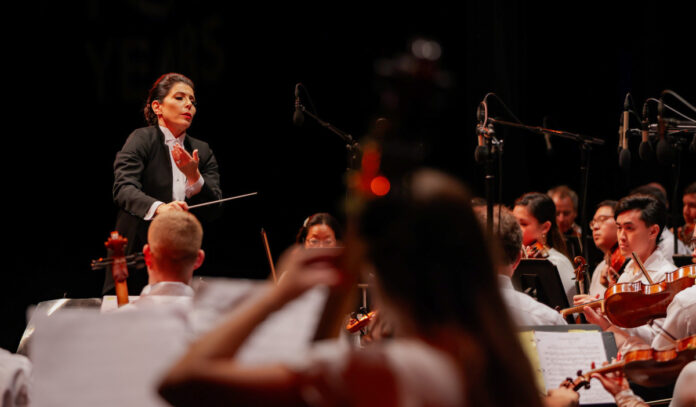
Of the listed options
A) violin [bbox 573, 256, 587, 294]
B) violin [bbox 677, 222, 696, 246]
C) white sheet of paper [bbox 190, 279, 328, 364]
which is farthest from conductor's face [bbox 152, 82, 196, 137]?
violin [bbox 677, 222, 696, 246]

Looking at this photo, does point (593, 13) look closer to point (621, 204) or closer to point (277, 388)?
point (621, 204)

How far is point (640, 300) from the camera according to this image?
3480 mm

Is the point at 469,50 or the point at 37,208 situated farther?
the point at 469,50

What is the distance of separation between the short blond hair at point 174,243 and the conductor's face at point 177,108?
1.55 meters

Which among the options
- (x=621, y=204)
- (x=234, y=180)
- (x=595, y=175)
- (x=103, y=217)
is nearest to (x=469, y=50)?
(x=595, y=175)

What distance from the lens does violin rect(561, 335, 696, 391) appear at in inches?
91.4

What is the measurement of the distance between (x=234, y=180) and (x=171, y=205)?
2.25 m

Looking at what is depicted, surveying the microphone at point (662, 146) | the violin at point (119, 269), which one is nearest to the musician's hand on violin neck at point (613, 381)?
the violin at point (119, 269)

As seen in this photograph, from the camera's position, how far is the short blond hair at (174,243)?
221 cm

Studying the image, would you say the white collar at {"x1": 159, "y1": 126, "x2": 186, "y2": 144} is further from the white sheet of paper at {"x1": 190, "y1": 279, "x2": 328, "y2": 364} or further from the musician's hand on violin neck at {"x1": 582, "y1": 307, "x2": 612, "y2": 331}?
the white sheet of paper at {"x1": 190, "y1": 279, "x2": 328, "y2": 364}

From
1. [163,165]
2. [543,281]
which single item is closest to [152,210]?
[163,165]

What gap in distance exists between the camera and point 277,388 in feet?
3.30

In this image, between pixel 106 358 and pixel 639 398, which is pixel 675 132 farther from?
pixel 106 358

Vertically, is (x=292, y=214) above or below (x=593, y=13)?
below
